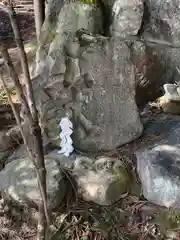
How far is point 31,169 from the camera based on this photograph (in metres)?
2.10

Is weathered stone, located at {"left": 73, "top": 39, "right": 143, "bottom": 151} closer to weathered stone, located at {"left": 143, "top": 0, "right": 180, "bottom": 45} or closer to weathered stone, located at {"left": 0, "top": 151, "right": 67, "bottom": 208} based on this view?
weathered stone, located at {"left": 0, "top": 151, "right": 67, "bottom": 208}

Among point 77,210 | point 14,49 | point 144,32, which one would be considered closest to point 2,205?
point 77,210

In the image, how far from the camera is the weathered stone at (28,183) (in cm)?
199

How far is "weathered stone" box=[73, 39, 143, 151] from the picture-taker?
2209 millimetres

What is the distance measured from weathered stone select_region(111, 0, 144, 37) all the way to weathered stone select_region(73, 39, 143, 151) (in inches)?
18.5

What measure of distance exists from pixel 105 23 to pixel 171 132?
33.6 inches

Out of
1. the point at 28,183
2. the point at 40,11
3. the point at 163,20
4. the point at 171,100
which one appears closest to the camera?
the point at 28,183

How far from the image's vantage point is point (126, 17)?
2.61 metres

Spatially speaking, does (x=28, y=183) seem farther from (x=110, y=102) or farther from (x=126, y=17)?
(x=126, y=17)

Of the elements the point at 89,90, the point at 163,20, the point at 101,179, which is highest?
the point at 163,20

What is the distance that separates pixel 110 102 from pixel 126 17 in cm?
67

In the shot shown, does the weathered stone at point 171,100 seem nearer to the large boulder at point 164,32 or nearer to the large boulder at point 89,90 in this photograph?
the large boulder at point 164,32

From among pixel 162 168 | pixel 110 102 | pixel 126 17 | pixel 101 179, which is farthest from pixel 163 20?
pixel 101 179

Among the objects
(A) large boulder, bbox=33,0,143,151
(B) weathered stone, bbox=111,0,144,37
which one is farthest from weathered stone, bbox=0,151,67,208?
(B) weathered stone, bbox=111,0,144,37
